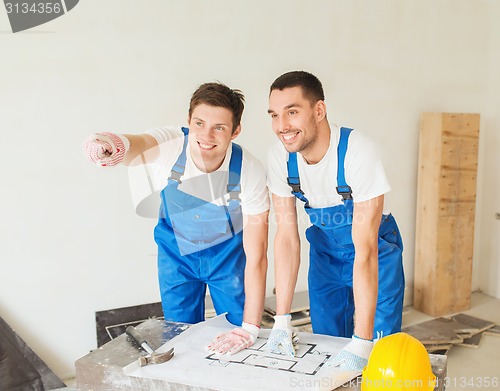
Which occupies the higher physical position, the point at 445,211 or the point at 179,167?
the point at 179,167

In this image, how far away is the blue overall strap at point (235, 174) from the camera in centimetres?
228

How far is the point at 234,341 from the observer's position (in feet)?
6.27

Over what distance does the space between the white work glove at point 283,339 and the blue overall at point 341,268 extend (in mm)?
444

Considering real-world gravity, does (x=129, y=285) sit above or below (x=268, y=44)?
below

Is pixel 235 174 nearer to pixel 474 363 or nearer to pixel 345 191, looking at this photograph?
pixel 345 191

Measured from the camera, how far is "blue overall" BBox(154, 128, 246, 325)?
2.32m

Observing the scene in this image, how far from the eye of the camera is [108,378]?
68.6 inches

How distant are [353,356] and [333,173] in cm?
76

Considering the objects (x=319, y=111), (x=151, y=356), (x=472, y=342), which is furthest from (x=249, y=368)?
(x=472, y=342)

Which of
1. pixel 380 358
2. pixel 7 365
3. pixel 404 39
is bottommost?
pixel 7 365

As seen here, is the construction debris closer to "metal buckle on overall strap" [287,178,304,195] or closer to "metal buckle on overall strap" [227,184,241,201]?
"metal buckle on overall strap" [287,178,304,195]

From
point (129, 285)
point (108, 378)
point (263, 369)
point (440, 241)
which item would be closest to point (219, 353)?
point (263, 369)

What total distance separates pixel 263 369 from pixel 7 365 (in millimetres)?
1936

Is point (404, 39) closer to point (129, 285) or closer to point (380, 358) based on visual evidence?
point (129, 285)
